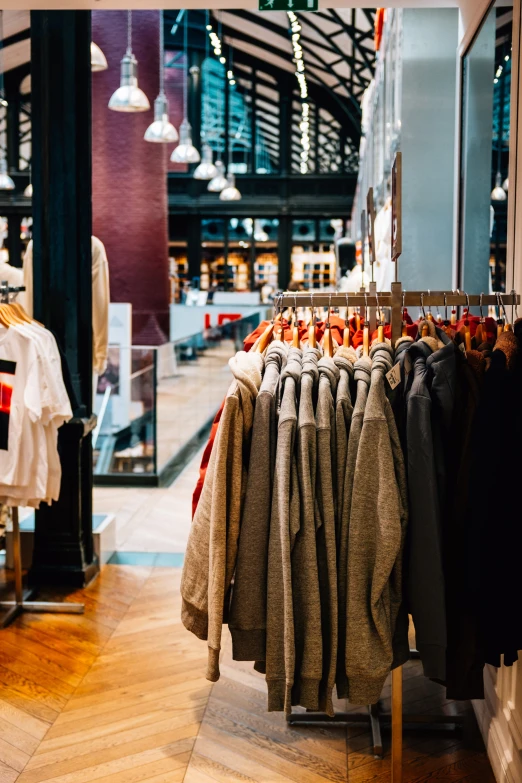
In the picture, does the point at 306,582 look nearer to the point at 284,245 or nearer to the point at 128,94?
the point at 128,94

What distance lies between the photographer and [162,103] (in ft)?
29.2

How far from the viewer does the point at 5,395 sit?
362 centimetres

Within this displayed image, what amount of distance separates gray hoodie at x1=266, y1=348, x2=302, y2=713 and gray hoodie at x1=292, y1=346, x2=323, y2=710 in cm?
3

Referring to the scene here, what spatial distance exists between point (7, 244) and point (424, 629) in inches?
901

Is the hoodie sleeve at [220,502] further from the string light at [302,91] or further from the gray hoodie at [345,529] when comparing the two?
the string light at [302,91]

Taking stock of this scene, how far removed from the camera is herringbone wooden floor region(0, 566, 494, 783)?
106 inches

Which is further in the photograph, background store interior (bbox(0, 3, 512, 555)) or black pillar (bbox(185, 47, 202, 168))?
black pillar (bbox(185, 47, 202, 168))

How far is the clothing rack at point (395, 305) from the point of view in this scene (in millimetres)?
2545

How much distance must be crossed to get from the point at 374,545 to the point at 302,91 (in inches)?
799

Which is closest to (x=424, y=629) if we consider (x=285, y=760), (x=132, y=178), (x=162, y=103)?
(x=285, y=760)

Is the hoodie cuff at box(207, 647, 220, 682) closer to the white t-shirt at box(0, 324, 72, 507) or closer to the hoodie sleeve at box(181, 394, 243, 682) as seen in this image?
the hoodie sleeve at box(181, 394, 243, 682)

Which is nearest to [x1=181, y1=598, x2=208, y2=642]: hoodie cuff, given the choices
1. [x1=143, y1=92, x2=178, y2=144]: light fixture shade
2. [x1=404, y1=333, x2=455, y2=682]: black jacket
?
[x1=404, y1=333, x2=455, y2=682]: black jacket

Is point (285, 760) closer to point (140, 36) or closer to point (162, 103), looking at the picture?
point (162, 103)

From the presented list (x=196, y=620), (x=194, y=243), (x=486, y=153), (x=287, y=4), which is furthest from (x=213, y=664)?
(x=194, y=243)
